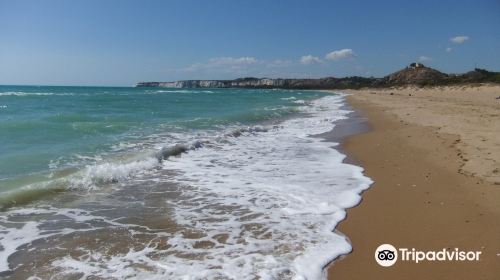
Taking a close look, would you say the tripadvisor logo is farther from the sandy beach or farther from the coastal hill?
the coastal hill

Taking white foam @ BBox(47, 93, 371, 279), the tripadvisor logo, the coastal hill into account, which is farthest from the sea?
the coastal hill

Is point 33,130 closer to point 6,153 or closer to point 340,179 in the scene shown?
point 6,153

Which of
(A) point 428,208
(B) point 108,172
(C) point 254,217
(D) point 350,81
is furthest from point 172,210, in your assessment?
(D) point 350,81

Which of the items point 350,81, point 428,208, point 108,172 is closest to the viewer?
point 428,208

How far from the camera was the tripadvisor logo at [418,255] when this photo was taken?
12.7ft

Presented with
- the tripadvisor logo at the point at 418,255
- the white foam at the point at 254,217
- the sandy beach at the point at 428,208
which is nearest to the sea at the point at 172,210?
the white foam at the point at 254,217

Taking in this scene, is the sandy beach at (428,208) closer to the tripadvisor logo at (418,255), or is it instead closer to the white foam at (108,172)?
the tripadvisor logo at (418,255)

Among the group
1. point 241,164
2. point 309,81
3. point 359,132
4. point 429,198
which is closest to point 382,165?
point 429,198

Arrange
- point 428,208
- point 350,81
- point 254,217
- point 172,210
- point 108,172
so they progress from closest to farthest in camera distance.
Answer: point 254,217
point 428,208
point 172,210
point 108,172
point 350,81

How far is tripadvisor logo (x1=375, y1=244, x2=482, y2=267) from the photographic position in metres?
3.88

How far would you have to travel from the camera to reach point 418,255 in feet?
13.1

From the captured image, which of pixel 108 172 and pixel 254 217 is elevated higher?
pixel 108 172

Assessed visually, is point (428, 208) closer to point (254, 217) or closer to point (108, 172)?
point (254, 217)

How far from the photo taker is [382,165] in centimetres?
845
